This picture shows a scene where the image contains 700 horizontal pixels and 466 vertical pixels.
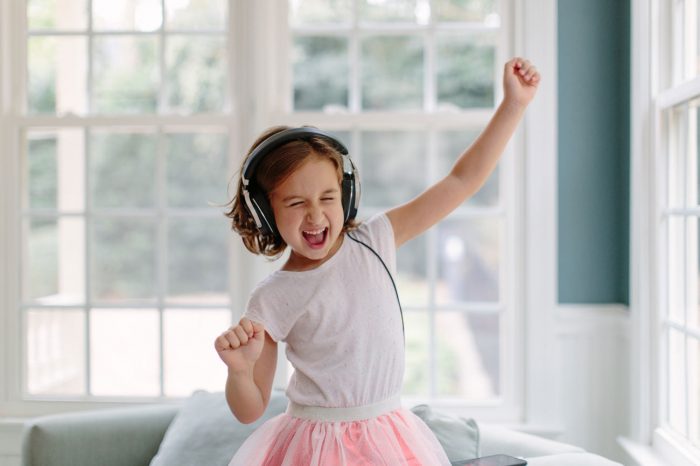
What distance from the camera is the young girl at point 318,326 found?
1357 mm

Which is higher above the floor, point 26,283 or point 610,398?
point 26,283

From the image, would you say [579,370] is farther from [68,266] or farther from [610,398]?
[68,266]

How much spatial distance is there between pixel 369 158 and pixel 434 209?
6.76 meters

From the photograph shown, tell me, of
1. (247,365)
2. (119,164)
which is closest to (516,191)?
(247,365)

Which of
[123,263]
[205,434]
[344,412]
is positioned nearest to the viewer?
[344,412]

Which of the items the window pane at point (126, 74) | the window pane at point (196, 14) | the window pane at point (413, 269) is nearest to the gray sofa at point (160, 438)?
the window pane at point (196, 14)

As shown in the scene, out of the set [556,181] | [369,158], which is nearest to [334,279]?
[556,181]

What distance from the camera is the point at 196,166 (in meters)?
7.30

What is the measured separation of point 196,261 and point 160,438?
18.6ft

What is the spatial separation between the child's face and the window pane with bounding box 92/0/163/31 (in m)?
1.85

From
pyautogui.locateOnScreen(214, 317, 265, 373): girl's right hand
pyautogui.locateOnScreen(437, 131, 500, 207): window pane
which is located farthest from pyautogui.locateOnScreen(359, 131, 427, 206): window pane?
pyautogui.locateOnScreen(214, 317, 265, 373): girl's right hand

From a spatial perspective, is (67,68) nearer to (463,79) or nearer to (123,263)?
(463,79)

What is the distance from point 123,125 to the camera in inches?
113

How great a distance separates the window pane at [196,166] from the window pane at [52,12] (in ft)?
9.76
